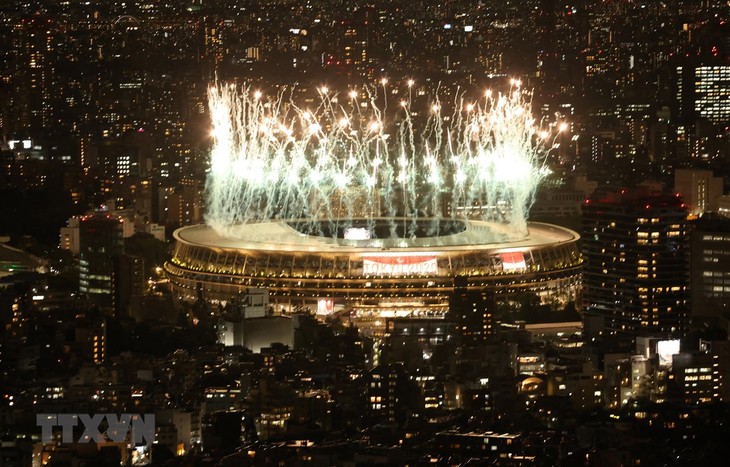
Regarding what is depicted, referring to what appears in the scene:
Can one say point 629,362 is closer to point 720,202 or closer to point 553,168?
point 720,202

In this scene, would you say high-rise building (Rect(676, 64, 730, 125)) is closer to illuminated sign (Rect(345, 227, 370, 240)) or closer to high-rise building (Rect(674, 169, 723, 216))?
high-rise building (Rect(674, 169, 723, 216))

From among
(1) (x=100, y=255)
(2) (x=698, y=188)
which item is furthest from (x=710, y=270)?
(2) (x=698, y=188)

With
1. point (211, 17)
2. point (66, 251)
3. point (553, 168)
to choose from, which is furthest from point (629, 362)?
point (211, 17)

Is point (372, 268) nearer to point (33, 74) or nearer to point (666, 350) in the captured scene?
point (666, 350)
